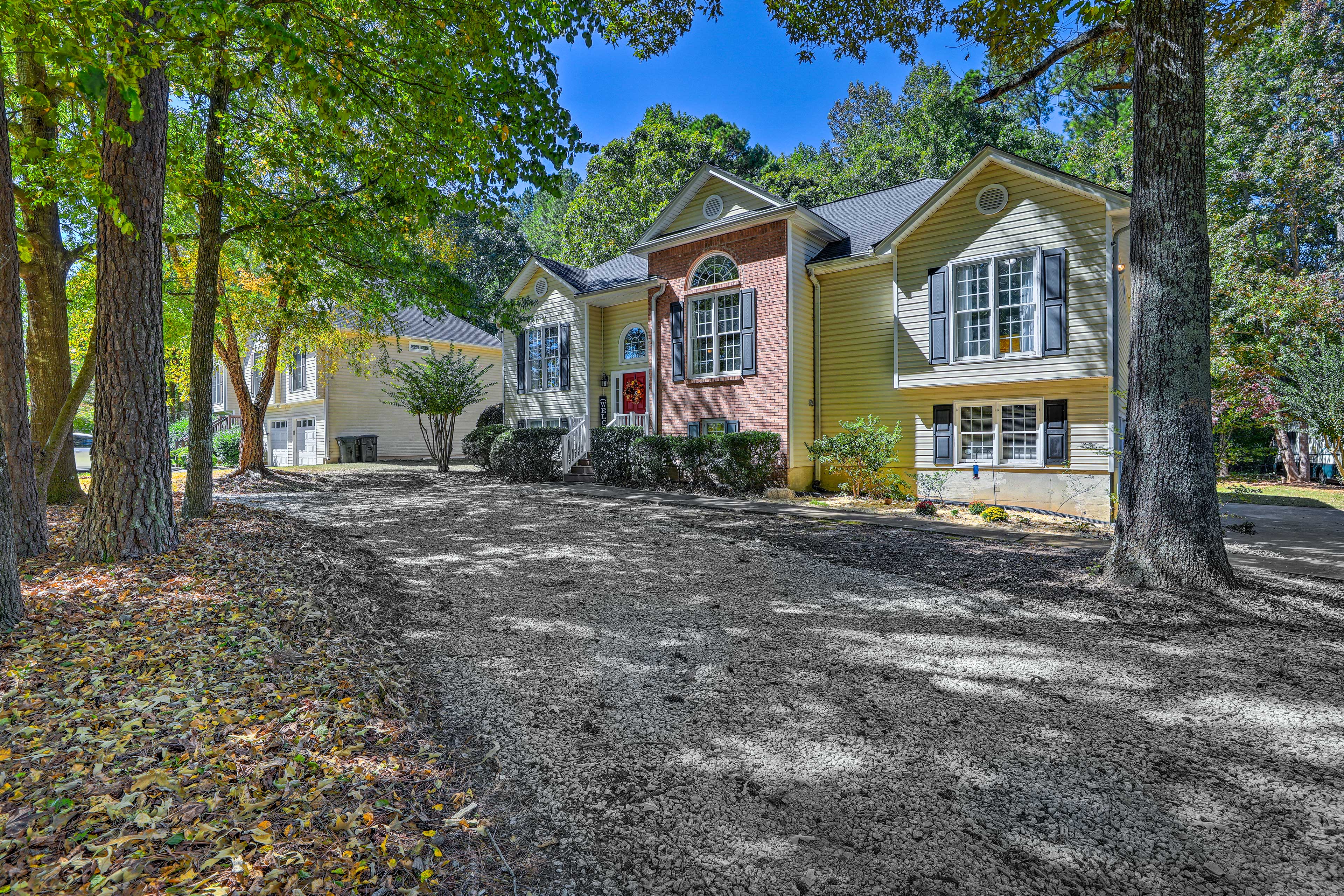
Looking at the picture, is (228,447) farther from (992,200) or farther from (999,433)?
(992,200)

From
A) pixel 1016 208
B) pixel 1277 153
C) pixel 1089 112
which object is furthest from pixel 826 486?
pixel 1089 112

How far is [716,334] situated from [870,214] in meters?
4.70

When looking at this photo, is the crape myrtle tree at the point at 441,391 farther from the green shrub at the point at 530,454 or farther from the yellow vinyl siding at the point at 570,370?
the green shrub at the point at 530,454

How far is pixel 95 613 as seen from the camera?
3.71m

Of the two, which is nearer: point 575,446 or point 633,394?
point 575,446

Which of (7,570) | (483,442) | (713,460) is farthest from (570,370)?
(7,570)

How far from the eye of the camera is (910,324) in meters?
11.6

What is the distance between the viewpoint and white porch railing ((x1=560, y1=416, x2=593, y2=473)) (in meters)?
14.0

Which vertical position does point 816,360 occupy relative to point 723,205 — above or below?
below

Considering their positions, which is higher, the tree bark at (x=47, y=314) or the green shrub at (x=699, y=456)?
the tree bark at (x=47, y=314)

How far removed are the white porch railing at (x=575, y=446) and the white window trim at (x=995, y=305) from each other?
25.7 ft

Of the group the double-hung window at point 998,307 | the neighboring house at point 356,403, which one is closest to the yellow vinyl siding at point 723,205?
the double-hung window at point 998,307

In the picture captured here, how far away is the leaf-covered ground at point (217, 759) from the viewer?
1.75m

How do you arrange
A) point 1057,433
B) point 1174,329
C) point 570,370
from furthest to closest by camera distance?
point 570,370 → point 1057,433 → point 1174,329
